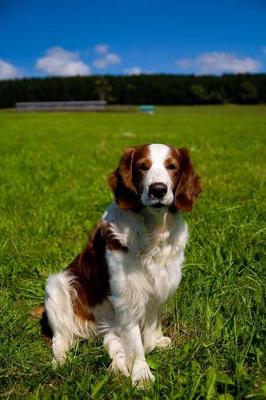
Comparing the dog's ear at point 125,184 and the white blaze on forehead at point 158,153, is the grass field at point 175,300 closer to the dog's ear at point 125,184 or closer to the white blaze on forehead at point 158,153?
the dog's ear at point 125,184

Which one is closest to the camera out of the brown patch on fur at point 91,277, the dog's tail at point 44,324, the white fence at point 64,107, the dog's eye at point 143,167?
the dog's eye at point 143,167

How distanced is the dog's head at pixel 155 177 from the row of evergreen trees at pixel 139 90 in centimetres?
7168

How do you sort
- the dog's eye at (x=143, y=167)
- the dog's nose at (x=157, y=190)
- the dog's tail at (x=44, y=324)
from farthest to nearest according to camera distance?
the dog's tail at (x=44, y=324) < the dog's eye at (x=143, y=167) < the dog's nose at (x=157, y=190)

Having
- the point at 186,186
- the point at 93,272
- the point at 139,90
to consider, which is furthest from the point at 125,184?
the point at 139,90

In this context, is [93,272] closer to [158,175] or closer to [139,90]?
[158,175]

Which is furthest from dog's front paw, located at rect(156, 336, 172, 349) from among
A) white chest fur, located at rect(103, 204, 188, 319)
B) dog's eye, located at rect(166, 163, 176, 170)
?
dog's eye, located at rect(166, 163, 176, 170)

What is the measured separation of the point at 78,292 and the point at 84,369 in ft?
2.22

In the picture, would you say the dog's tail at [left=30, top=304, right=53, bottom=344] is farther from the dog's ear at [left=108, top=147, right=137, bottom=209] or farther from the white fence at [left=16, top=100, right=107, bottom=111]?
the white fence at [left=16, top=100, right=107, bottom=111]

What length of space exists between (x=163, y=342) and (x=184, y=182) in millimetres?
1100

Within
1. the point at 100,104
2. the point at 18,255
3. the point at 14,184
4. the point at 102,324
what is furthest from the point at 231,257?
the point at 100,104

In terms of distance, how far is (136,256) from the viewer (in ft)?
10.7

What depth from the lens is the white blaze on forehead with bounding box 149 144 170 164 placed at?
10.4ft

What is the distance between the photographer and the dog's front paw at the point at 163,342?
3.43m

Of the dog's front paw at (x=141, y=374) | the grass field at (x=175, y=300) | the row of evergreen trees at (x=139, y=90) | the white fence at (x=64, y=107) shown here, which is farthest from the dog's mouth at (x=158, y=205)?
the row of evergreen trees at (x=139, y=90)
